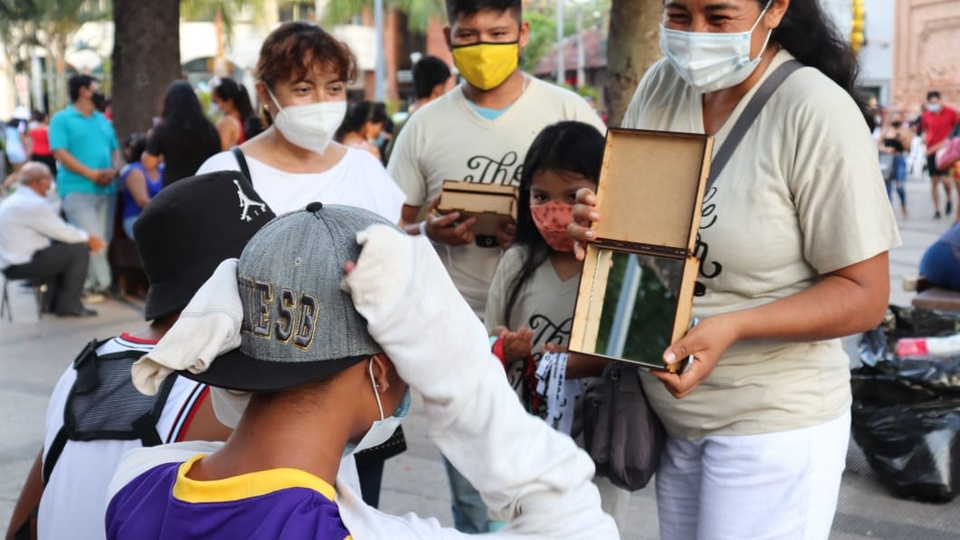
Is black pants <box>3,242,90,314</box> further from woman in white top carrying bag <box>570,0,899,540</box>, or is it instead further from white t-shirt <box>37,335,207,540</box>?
woman in white top carrying bag <box>570,0,899,540</box>

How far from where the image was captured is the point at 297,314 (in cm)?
139

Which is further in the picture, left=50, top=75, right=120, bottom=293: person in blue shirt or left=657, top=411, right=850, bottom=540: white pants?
left=50, top=75, right=120, bottom=293: person in blue shirt

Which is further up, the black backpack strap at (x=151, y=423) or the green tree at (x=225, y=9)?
the green tree at (x=225, y=9)

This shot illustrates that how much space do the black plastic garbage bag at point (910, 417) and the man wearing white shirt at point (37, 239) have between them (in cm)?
660

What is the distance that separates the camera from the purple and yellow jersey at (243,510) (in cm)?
134

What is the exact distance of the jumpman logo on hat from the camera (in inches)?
86.8

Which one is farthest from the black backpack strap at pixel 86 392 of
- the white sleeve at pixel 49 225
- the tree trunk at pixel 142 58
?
the tree trunk at pixel 142 58

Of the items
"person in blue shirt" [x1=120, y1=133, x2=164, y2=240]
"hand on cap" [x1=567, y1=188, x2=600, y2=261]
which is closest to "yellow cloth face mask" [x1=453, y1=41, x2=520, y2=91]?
"hand on cap" [x1=567, y1=188, x2=600, y2=261]

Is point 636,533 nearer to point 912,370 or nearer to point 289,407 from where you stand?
point 912,370

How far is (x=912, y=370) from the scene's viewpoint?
193 inches

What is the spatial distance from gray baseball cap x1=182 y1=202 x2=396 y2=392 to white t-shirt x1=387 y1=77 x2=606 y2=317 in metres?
2.23

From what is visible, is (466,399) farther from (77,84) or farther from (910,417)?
(77,84)

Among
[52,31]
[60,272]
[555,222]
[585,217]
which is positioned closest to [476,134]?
[555,222]

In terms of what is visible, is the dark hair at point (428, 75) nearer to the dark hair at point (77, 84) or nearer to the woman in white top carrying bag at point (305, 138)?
the dark hair at point (77, 84)
